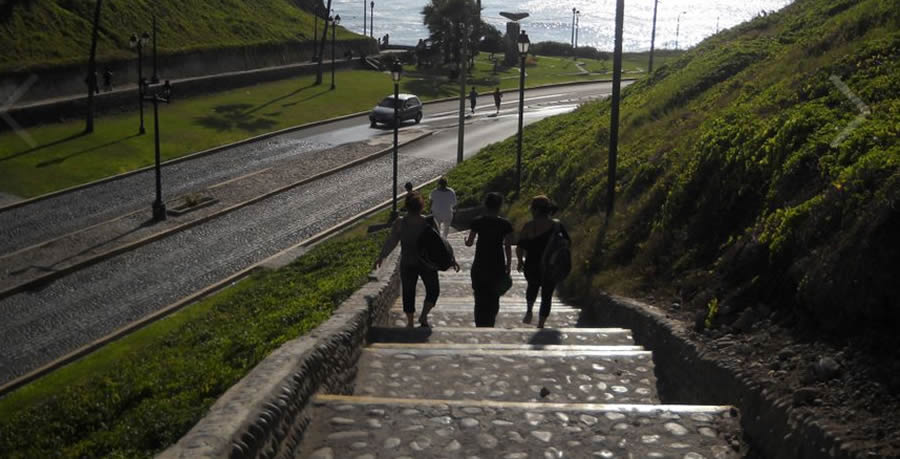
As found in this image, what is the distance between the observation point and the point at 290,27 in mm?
57656

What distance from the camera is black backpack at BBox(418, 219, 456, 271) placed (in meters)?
9.02

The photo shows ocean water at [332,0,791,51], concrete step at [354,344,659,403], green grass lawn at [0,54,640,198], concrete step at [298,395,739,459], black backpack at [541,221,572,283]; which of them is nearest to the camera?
concrete step at [298,395,739,459]

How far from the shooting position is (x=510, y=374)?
7.21 metres

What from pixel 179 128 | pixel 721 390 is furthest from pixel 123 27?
pixel 721 390

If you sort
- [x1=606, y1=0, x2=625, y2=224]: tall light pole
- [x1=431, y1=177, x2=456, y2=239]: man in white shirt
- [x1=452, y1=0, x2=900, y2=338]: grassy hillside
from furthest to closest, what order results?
1. [x1=606, y1=0, x2=625, y2=224]: tall light pole
2. [x1=431, y1=177, x2=456, y2=239]: man in white shirt
3. [x1=452, y1=0, x2=900, y2=338]: grassy hillside

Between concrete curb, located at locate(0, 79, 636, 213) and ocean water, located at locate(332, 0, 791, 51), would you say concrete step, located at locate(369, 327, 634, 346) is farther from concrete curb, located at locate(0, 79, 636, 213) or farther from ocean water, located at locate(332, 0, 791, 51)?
ocean water, located at locate(332, 0, 791, 51)

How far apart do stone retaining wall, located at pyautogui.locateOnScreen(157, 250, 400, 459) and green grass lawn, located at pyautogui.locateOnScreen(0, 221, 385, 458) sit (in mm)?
703

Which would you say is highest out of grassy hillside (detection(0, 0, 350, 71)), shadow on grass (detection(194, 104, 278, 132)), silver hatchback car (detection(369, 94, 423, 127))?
grassy hillside (detection(0, 0, 350, 71))

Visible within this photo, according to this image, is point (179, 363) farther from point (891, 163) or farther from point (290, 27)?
point (290, 27)

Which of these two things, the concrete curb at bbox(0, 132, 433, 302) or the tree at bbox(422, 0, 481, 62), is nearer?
the concrete curb at bbox(0, 132, 433, 302)

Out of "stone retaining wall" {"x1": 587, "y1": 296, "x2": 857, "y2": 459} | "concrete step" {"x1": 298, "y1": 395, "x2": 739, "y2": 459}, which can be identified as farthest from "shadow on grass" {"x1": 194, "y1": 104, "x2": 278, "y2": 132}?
"concrete step" {"x1": 298, "y1": 395, "x2": 739, "y2": 459}

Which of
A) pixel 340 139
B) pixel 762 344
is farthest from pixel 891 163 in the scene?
pixel 340 139

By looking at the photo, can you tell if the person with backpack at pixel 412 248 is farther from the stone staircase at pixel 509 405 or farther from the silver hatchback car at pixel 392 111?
the silver hatchback car at pixel 392 111

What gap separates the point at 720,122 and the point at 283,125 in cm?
2846
